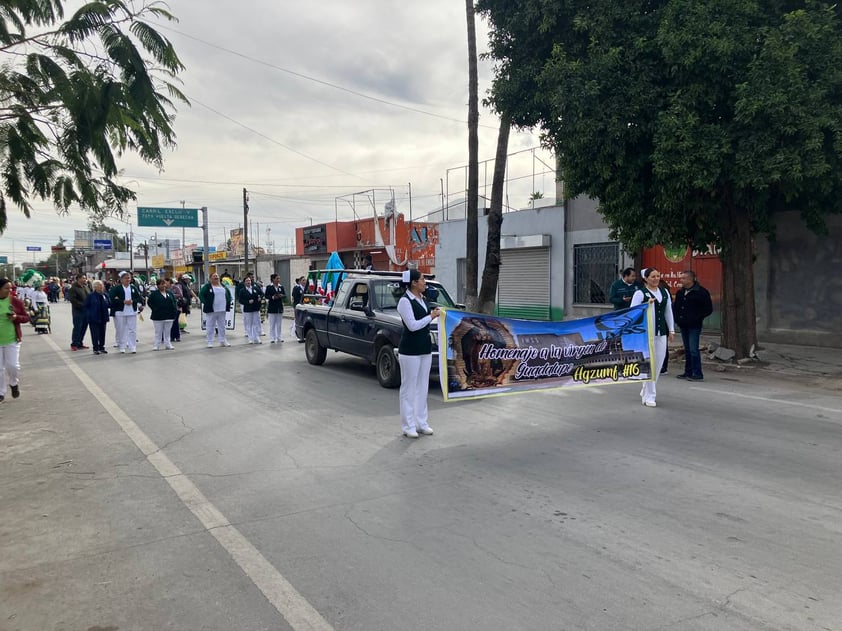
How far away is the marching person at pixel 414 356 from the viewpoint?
7250 millimetres

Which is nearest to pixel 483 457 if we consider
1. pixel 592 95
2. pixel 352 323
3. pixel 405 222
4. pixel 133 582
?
pixel 133 582

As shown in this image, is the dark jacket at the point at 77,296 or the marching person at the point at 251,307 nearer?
the dark jacket at the point at 77,296

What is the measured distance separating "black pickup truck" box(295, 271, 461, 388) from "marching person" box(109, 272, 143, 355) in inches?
215

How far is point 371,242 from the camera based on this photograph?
3641 cm

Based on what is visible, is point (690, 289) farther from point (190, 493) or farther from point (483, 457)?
point (190, 493)

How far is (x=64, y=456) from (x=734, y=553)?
6301 millimetres

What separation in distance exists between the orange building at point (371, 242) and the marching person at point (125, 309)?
13.7m

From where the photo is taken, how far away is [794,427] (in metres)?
7.66

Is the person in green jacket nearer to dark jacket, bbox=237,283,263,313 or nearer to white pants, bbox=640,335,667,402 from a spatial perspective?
white pants, bbox=640,335,667,402

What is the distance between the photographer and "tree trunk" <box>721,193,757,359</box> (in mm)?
12836

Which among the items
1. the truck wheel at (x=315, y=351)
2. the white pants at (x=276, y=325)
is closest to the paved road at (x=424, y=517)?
the truck wheel at (x=315, y=351)

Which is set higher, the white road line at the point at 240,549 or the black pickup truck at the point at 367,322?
the black pickup truck at the point at 367,322

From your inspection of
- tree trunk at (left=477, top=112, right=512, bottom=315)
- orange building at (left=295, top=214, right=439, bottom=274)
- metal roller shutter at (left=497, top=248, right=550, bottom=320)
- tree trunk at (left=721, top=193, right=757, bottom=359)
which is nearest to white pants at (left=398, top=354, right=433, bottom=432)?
tree trunk at (left=721, top=193, right=757, bottom=359)

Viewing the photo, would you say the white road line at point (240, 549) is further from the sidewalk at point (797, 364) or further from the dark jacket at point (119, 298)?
the sidewalk at point (797, 364)
